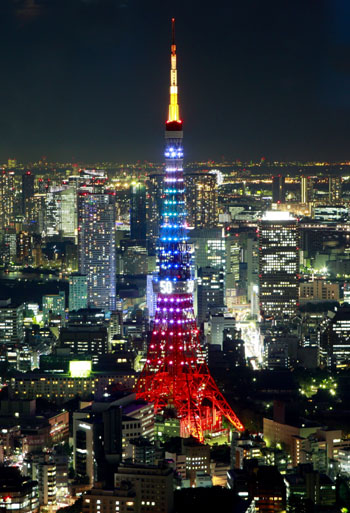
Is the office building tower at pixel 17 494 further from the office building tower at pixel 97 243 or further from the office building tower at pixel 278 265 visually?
the office building tower at pixel 97 243

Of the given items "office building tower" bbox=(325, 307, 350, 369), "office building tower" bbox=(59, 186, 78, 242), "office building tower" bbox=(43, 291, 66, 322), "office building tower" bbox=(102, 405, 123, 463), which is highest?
"office building tower" bbox=(59, 186, 78, 242)

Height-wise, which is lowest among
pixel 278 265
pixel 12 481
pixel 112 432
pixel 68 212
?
pixel 12 481

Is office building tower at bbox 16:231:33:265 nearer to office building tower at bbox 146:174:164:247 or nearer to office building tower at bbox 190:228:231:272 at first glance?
office building tower at bbox 146:174:164:247

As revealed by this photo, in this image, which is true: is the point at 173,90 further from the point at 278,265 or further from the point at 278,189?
the point at 278,189

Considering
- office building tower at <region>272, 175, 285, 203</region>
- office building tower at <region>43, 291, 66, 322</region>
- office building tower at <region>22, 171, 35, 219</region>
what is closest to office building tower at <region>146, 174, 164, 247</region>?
office building tower at <region>22, 171, 35, 219</region>

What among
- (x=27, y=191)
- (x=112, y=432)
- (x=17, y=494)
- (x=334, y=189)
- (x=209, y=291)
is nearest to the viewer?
(x=17, y=494)

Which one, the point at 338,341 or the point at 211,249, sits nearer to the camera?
the point at 338,341

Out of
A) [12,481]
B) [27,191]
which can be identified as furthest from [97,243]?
[12,481]

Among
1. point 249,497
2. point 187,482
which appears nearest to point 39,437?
point 187,482
